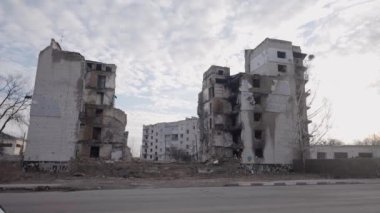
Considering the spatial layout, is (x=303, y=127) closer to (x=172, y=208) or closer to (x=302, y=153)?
(x=302, y=153)

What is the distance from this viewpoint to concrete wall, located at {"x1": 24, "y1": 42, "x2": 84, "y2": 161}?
4294 centimetres

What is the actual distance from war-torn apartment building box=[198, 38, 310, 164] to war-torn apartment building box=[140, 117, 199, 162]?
170 feet

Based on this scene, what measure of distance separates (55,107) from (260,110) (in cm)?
2846

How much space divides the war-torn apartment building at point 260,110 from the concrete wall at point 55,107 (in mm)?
20581

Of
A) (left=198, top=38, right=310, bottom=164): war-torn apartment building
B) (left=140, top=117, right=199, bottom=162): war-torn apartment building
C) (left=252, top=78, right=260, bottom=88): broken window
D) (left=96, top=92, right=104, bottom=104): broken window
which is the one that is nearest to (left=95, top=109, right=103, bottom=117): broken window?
(left=96, top=92, right=104, bottom=104): broken window

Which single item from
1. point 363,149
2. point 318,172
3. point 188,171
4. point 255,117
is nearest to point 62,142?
point 188,171

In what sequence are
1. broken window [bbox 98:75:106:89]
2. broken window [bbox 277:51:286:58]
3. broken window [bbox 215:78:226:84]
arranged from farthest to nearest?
1. broken window [bbox 98:75:106:89]
2. broken window [bbox 277:51:286:58]
3. broken window [bbox 215:78:226:84]

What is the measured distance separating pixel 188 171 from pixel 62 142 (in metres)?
15.6

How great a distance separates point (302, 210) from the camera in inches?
404

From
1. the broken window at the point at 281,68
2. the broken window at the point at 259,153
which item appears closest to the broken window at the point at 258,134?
the broken window at the point at 259,153

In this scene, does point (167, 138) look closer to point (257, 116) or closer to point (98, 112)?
point (98, 112)

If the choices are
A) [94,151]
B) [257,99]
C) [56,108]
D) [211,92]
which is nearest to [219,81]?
[211,92]

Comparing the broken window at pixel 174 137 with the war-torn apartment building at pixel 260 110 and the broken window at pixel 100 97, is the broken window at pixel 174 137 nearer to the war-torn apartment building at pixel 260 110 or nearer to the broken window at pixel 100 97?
the war-torn apartment building at pixel 260 110

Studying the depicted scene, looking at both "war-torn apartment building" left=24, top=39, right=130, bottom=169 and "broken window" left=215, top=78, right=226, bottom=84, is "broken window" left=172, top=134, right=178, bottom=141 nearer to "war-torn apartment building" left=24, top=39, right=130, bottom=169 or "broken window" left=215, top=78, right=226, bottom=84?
"broken window" left=215, top=78, right=226, bottom=84
